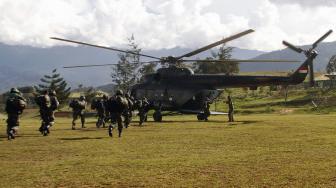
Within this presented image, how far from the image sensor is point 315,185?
346 inches

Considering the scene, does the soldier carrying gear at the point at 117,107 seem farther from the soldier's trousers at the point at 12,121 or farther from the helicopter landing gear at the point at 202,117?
the helicopter landing gear at the point at 202,117

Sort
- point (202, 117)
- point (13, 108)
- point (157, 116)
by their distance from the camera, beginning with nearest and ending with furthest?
point (13, 108) → point (157, 116) → point (202, 117)

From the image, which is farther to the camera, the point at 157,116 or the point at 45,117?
the point at 157,116

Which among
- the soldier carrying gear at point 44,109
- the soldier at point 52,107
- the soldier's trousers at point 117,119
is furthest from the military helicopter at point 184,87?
the soldier carrying gear at point 44,109

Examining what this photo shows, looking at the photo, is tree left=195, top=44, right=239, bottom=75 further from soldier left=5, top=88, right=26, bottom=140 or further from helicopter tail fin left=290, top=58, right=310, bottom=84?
soldier left=5, top=88, right=26, bottom=140

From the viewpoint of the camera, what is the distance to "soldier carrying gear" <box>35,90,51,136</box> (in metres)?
20.1

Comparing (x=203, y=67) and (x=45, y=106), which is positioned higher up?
(x=203, y=67)

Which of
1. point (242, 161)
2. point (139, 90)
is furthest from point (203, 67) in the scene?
point (242, 161)

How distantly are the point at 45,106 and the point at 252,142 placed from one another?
9.50 m

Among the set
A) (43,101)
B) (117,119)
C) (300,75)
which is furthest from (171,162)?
(300,75)

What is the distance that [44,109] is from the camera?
20.3 metres

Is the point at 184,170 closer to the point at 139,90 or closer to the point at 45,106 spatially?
the point at 45,106

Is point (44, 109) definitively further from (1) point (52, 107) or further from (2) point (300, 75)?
(2) point (300, 75)

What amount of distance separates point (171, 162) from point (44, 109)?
34.0 ft
